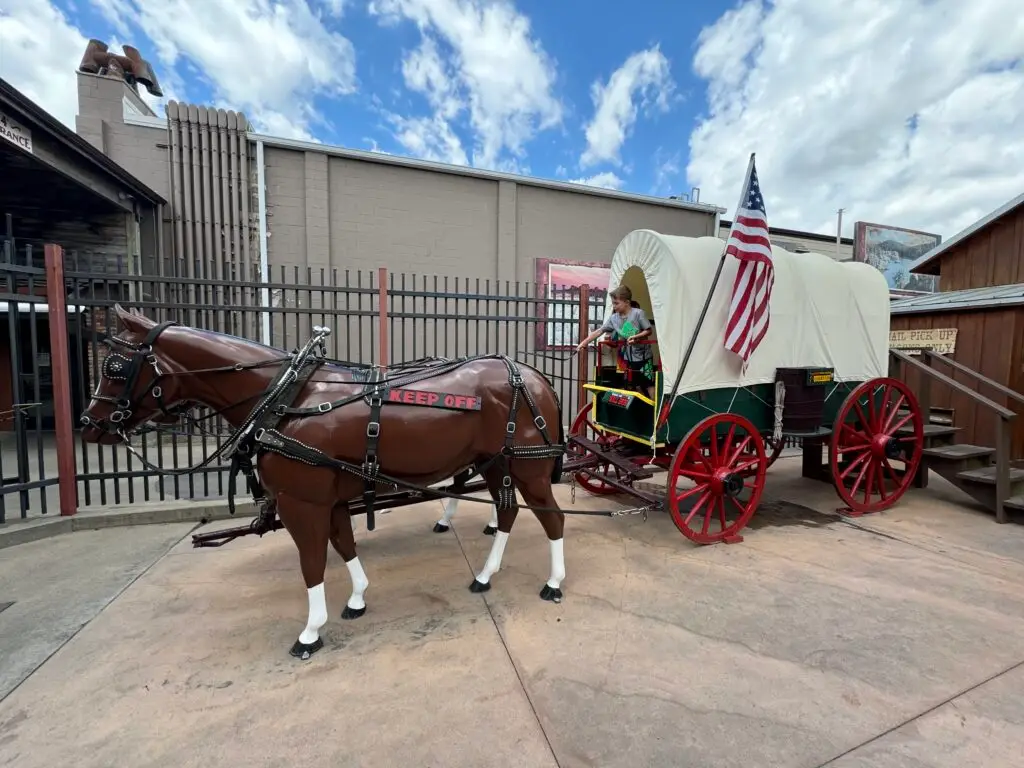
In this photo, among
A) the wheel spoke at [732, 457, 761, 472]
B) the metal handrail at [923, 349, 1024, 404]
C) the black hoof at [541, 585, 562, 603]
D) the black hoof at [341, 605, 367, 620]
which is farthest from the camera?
the metal handrail at [923, 349, 1024, 404]

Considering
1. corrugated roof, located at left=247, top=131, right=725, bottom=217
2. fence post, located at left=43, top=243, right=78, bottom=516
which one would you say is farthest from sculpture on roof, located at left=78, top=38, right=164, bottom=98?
fence post, located at left=43, top=243, right=78, bottom=516

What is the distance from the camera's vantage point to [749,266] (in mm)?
3746

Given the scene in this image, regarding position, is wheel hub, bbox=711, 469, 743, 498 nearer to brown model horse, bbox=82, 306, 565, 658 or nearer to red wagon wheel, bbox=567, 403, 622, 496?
red wagon wheel, bbox=567, 403, 622, 496

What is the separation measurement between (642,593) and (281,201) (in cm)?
841

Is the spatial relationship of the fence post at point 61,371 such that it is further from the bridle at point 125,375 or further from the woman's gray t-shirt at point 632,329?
the woman's gray t-shirt at point 632,329

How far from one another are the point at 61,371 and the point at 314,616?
3398 millimetres

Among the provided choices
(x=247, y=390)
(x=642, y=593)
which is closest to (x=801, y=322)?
(x=642, y=593)

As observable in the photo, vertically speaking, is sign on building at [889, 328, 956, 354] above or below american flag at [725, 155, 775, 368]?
below

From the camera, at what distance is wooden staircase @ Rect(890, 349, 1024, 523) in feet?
14.6

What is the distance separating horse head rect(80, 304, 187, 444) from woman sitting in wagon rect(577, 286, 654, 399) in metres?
3.05

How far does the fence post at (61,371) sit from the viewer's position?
3842 millimetres

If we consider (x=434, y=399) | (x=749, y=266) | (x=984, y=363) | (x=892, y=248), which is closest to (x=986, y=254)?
(x=984, y=363)

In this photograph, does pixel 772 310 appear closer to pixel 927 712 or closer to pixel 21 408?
pixel 927 712

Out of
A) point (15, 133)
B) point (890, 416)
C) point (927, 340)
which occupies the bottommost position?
point (890, 416)
